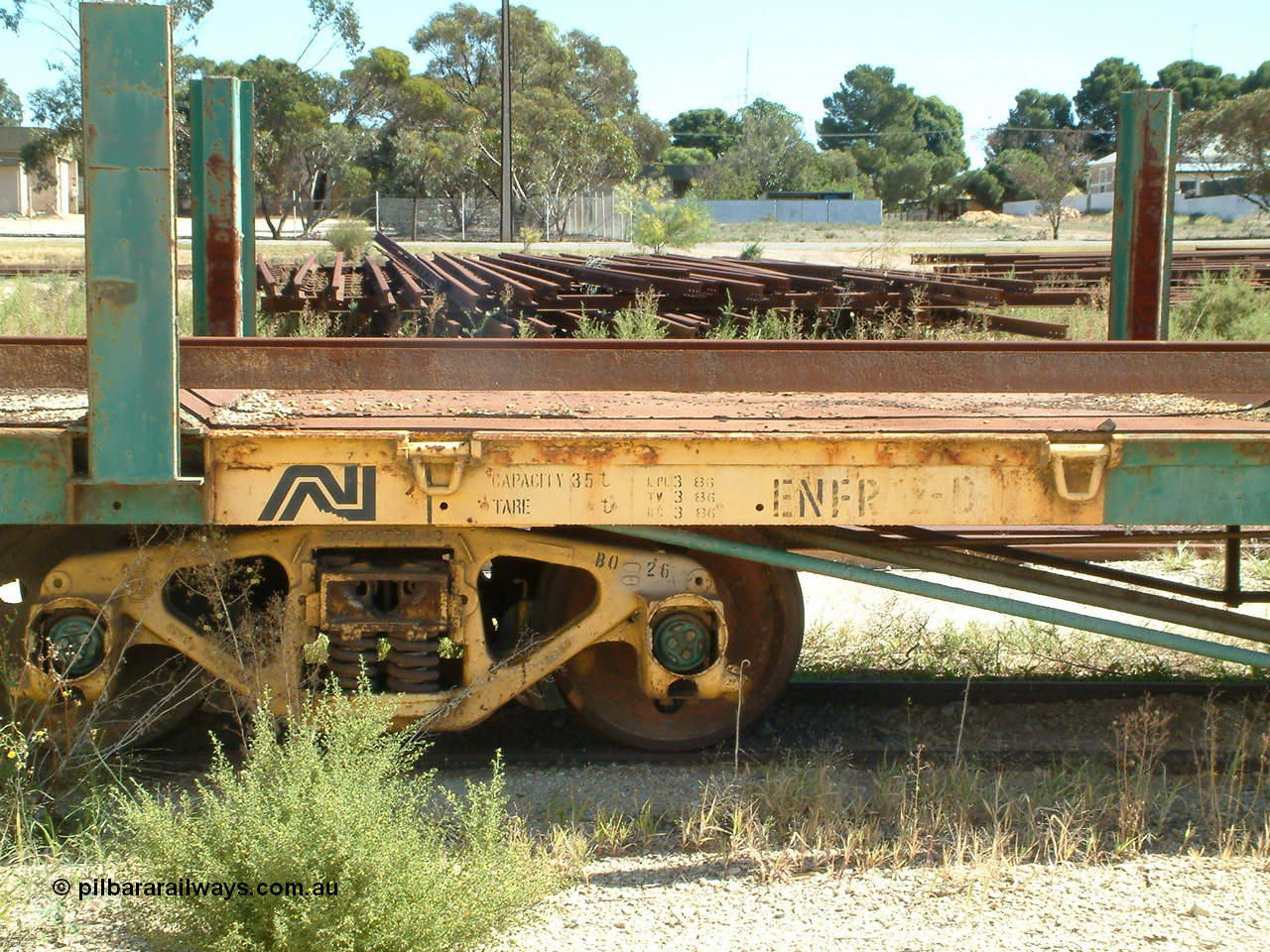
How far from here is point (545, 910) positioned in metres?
3.15

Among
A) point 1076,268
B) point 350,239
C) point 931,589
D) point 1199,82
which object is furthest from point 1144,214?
point 1199,82

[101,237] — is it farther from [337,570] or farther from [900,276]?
[900,276]

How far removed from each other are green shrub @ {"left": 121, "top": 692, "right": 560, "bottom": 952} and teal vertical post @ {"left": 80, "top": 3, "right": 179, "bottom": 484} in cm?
94

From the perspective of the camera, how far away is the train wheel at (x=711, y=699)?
4.27 m

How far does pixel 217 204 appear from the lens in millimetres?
5102

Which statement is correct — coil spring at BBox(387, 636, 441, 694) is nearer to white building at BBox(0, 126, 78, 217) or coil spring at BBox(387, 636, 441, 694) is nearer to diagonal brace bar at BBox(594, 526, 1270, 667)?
diagonal brace bar at BBox(594, 526, 1270, 667)

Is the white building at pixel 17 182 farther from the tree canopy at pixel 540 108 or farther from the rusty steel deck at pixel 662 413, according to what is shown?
the rusty steel deck at pixel 662 413

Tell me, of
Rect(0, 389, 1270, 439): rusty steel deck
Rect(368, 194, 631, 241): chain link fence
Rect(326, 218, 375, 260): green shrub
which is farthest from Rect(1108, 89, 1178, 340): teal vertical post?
Rect(368, 194, 631, 241): chain link fence

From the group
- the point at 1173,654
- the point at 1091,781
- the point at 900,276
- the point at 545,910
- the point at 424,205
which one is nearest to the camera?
the point at 545,910

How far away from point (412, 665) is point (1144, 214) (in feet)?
12.0

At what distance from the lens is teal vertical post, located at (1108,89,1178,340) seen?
16.2 ft

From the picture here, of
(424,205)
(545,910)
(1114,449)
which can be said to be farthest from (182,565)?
(424,205)

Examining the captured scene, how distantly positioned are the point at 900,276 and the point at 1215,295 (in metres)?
3.72

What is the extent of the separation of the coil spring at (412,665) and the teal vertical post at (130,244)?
37.7 inches
